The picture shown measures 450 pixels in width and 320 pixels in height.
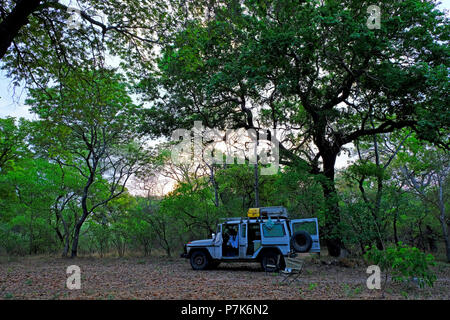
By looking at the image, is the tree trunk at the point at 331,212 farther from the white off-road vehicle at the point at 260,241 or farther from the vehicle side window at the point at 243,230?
the vehicle side window at the point at 243,230

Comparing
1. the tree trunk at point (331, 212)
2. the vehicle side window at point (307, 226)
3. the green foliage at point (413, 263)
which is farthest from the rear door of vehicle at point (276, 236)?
the green foliage at point (413, 263)

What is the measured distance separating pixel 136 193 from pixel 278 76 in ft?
65.4

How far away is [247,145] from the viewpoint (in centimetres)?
1775

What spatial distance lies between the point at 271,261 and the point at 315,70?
28.0 ft

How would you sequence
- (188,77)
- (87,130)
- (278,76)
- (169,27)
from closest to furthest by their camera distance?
(169,27) → (278,76) → (188,77) → (87,130)

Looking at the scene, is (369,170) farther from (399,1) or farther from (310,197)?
(399,1)

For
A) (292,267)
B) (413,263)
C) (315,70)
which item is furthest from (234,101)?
(413,263)

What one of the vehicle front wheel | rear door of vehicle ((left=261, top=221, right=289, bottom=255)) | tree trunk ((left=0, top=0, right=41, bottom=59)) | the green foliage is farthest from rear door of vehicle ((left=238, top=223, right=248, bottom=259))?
tree trunk ((left=0, top=0, right=41, bottom=59))

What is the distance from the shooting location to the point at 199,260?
11641mm

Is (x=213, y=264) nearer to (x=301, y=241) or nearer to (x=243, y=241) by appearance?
(x=243, y=241)

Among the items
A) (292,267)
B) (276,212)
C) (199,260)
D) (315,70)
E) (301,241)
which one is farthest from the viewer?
(315,70)

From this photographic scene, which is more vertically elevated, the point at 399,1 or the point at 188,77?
the point at 399,1

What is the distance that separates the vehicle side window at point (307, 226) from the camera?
1100 cm

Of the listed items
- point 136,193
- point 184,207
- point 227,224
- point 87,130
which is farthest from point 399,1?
point 136,193
